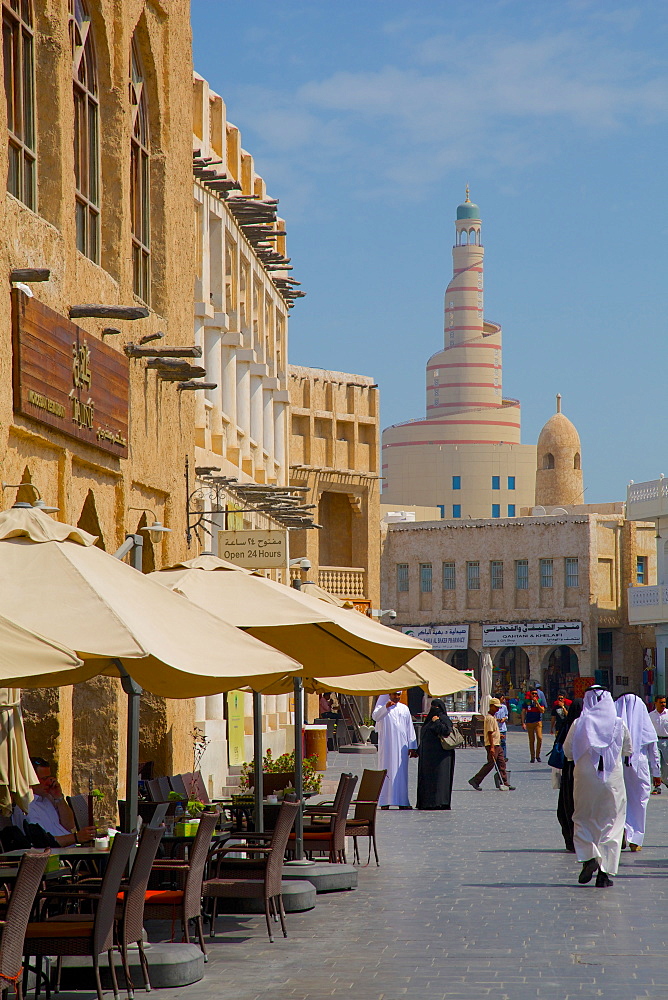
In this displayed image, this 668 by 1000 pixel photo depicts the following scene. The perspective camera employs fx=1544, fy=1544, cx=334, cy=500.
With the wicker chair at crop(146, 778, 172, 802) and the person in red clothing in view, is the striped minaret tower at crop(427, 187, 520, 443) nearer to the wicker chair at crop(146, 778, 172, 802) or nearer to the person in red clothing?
the person in red clothing

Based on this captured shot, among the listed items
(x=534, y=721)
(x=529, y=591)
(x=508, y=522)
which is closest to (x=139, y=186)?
(x=534, y=721)

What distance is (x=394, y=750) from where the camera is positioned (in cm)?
2138

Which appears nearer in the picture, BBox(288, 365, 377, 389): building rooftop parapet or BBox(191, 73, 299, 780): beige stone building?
BBox(191, 73, 299, 780): beige stone building

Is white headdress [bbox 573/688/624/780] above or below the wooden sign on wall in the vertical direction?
below

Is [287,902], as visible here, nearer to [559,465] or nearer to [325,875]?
[325,875]

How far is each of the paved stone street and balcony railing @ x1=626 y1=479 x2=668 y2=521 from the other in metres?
41.5

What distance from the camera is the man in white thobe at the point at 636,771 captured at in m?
15.4

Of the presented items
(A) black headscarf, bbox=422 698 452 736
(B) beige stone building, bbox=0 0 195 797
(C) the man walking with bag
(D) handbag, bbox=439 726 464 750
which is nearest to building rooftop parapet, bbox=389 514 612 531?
(C) the man walking with bag

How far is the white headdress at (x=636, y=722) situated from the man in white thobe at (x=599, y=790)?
2.54m

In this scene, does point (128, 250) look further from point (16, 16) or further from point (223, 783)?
point (223, 783)

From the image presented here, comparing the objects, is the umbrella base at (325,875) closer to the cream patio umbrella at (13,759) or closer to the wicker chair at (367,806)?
the wicker chair at (367,806)

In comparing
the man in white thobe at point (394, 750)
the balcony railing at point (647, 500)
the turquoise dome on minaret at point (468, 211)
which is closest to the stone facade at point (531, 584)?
the balcony railing at point (647, 500)

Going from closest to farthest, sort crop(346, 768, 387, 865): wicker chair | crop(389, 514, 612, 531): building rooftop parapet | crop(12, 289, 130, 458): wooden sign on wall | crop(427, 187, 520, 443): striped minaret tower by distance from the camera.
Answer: crop(12, 289, 130, 458): wooden sign on wall < crop(346, 768, 387, 865): wicker chair < crop(389, 514, 612, 531): building rooftop parapet < crop(427, 187, 520, 443): striped minaret tower

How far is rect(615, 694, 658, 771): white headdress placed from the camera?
15336mm
